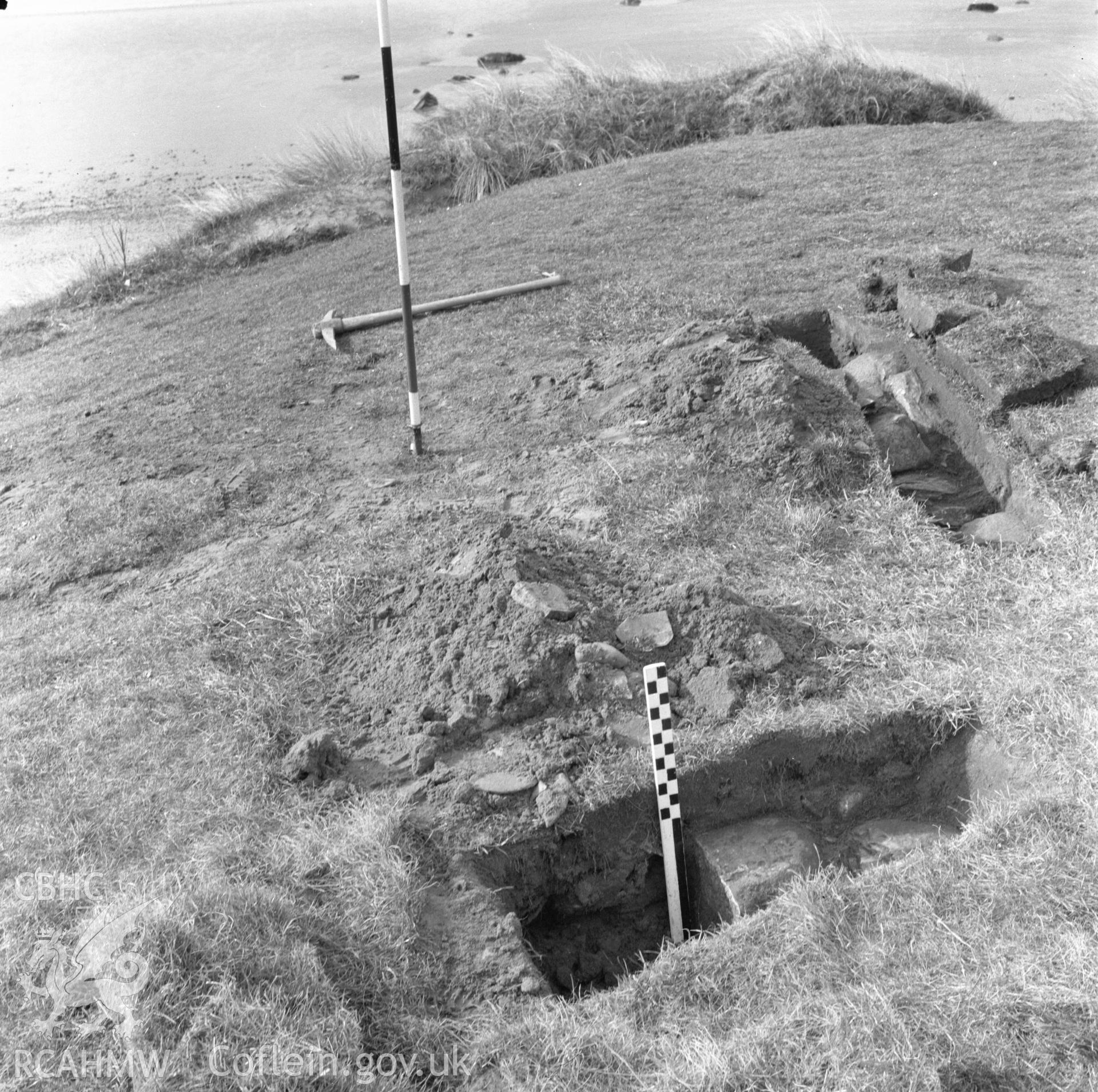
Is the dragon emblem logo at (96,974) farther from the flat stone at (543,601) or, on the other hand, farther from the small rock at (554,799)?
the flat stone at (543,601)

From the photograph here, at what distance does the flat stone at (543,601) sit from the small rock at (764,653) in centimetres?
75

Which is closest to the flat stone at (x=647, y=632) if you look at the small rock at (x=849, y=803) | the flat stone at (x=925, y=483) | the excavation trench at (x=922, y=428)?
the small rock at (x=849, y=803)

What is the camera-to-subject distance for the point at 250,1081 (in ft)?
9.04

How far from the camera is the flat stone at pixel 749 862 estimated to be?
371 centimetres

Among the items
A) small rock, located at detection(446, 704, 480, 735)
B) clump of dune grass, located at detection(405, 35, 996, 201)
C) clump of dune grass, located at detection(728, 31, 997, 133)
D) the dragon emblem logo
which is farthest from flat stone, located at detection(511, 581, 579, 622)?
clump of dune grass, located at detection(728, 31, 997, 133)

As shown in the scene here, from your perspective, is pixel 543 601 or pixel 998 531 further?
pixel 998 531

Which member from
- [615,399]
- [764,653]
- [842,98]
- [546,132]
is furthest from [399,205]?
[842,98]

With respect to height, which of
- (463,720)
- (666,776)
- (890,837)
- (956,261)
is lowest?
(890,837)

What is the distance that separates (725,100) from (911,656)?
1211 cm

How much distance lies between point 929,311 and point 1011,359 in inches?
33.2

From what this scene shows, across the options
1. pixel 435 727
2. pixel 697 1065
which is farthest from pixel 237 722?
pixel 697 1065

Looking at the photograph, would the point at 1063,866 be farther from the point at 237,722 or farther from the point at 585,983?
the point at 237,722

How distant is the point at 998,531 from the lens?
5.68m

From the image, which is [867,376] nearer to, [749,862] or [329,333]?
[329,333]
